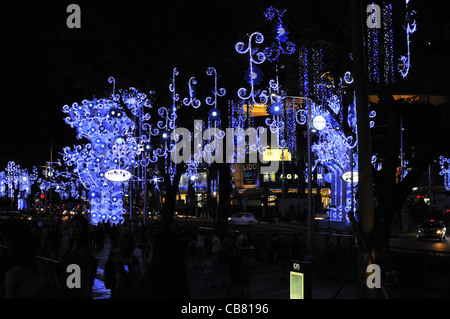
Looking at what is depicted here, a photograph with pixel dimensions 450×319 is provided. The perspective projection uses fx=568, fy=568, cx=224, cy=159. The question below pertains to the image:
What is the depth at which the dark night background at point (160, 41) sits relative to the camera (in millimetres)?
15172

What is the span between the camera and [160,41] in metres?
17.6

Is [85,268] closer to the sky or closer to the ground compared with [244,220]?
closer to the sky

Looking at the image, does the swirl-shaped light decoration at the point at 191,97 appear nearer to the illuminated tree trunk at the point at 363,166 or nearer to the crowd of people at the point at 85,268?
the crowd of people at the point at 85,268

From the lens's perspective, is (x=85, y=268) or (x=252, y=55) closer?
(x=85, y=268)

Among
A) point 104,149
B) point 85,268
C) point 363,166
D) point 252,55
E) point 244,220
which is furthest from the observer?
point 244,220

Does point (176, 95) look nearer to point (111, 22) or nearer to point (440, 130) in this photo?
point (111, 22)

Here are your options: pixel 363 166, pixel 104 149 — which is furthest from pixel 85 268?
pixel 104 149

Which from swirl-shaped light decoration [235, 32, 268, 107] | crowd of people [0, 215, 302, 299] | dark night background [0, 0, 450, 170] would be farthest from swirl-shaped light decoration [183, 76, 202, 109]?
crowd of people [0, 215, 302, 299]

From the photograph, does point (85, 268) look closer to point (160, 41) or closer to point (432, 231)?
point (160, 41)

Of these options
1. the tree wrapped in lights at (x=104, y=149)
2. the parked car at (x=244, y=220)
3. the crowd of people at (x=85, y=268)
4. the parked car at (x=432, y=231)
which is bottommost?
the parked car at (x=244, y=220)

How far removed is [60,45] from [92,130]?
1935 centimetres

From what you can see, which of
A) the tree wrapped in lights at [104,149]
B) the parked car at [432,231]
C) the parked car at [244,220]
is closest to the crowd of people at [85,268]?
the tree wrapped in lights at [104,149]

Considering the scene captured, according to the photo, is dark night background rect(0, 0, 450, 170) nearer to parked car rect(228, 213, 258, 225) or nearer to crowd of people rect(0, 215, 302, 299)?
crowd of people rect(0, 215, 302, 299)

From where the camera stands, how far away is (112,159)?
125 ft
